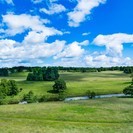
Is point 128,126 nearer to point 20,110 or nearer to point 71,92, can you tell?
point 20,110

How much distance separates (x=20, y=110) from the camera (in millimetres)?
85500

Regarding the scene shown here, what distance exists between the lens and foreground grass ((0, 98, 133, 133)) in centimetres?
5972

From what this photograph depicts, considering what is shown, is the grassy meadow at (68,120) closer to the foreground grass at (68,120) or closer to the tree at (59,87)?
the foreground grass at (68,120)

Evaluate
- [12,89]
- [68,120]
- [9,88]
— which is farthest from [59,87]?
[68,120]

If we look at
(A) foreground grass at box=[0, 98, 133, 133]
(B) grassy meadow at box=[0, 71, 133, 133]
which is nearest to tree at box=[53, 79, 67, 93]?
(A) foreground grass at box=[0, 98, 133, 133]

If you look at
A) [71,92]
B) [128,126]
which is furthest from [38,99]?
[128,126]

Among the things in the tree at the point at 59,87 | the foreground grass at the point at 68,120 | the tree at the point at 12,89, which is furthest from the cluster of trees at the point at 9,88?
the foreground grass at the point at 68,120

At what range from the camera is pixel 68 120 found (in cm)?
7212

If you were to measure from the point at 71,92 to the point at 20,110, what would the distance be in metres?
67.6

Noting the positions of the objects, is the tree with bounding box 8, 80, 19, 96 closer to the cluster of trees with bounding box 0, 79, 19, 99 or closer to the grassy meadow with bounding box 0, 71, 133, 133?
the cluster of trees with bounding box 0, 79, 19, 99

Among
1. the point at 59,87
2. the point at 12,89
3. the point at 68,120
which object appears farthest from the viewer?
the point at 59,87

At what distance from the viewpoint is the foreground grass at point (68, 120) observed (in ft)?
196

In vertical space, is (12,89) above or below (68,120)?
above

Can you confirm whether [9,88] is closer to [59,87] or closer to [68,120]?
[59,87]
